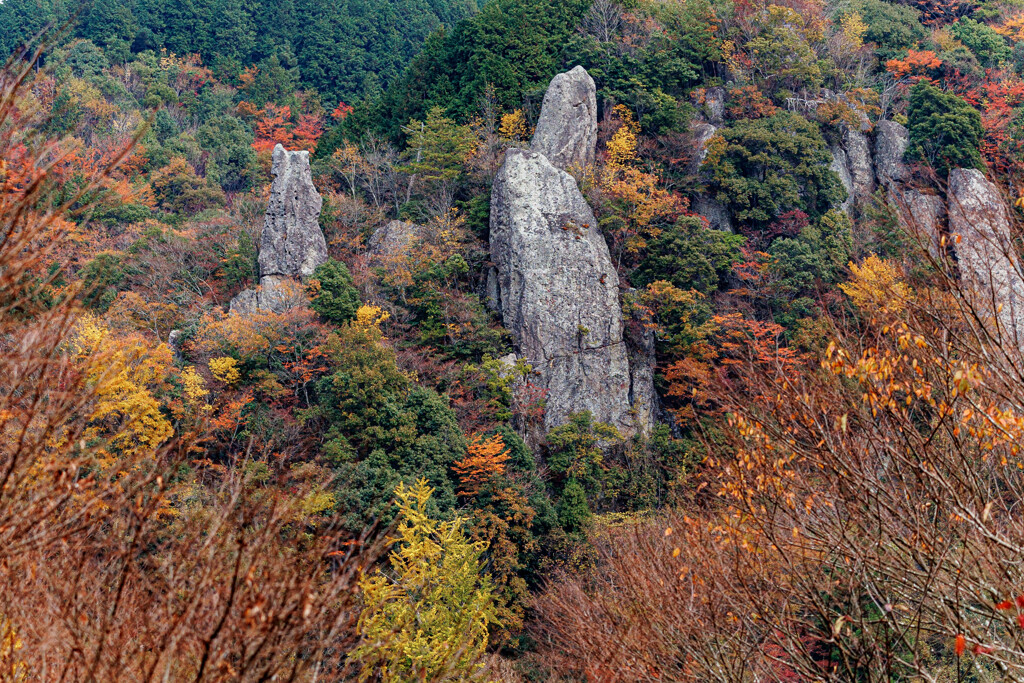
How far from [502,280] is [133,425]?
11.8m

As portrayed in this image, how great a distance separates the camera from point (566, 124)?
947 inches

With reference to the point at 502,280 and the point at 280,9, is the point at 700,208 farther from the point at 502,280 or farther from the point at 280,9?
the point at 280,9

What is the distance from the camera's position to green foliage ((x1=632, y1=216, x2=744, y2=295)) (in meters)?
21.5

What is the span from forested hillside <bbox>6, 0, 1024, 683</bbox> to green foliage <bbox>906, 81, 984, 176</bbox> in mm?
197

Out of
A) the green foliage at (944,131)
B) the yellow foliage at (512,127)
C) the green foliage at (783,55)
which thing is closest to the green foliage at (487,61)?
the yellow foliage at (512,127)

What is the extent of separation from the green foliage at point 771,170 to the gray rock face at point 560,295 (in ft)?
17.9

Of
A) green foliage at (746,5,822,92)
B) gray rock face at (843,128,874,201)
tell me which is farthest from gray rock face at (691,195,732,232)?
green foliage at (746,5,822,92)

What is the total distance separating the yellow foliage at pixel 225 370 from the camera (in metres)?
17.1

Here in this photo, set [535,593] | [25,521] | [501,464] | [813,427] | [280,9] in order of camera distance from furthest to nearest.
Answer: [280,9], [501,464], [535,593], [813,427], [25,521]

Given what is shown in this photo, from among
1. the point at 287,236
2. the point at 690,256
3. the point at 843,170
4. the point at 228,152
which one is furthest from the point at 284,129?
the point at 843,170

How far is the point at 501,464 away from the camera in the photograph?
16.3m

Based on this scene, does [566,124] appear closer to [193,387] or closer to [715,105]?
[715,105]

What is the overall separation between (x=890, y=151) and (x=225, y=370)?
24958mm

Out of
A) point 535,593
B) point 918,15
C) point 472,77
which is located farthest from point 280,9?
point 535,593
